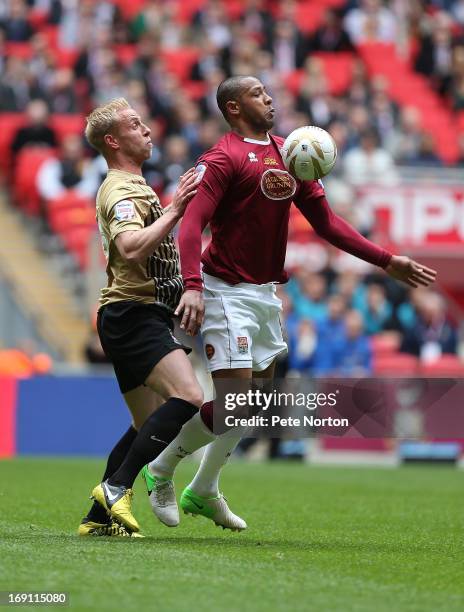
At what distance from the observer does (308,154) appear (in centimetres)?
730

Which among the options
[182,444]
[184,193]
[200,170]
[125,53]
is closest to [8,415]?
[125,53]

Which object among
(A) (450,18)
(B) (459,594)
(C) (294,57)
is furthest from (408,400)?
(A) (450,18)

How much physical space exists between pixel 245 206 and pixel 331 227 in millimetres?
588

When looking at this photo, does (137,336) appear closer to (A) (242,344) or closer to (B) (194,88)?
(A) (242,344)

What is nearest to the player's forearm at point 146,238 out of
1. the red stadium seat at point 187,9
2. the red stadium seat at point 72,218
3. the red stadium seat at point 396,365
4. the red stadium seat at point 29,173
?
the red stadium seat at point 396,365

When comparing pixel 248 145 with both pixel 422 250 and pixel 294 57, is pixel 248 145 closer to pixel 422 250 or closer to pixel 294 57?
pixel 422 250

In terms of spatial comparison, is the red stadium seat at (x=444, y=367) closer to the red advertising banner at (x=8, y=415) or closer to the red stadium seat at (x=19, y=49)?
the red advertising banner at (x=8, y=415)

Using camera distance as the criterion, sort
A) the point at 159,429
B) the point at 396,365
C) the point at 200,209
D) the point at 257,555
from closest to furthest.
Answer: the point at 257,555
the point at 159,429
the point at 200,209
the point at 396,365

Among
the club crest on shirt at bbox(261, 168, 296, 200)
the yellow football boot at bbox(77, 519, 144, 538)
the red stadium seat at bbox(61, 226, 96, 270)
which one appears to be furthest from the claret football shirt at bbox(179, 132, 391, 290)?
the red stadium seat at bbox(61, 226, 96, 270)

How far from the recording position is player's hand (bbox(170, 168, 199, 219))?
6.92m

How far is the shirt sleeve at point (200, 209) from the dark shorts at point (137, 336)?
0.25 meters

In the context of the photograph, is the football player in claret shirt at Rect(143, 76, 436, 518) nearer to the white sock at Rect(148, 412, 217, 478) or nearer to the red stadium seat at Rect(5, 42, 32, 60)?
the white sock at Rect(148, 412, 217, 478)

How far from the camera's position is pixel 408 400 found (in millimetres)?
7395

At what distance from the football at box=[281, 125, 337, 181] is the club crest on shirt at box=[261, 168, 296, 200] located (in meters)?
0.05
